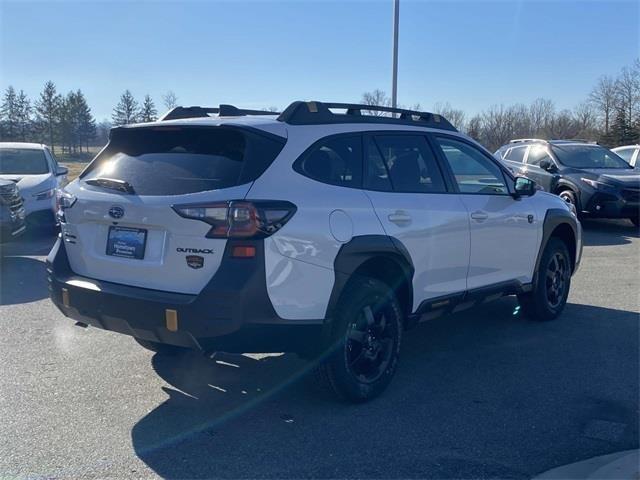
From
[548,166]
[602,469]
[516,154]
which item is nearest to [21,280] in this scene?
[602,469]

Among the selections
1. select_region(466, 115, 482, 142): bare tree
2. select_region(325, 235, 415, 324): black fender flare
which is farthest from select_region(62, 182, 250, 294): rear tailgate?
select_region(466, 115, 482, 142): bare tree

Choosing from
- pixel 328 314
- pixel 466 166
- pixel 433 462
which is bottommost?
pixel 433 462

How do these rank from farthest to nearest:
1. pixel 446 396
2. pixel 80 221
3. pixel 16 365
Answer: pixel 16 365
pixel 446 396
pixel 80 221

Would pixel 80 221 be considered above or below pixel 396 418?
above

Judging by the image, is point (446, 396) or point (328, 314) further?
point (446, 396)

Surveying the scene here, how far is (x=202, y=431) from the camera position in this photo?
4203 millimetres

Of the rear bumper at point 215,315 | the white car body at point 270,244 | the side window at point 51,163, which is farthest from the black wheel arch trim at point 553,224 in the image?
the side window at point 51,163

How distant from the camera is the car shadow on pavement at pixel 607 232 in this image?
501 inches

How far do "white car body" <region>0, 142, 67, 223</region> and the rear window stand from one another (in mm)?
8071

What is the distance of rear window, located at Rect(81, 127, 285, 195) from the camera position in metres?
4.08

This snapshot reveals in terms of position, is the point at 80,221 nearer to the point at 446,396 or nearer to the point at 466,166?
the point at 446,396

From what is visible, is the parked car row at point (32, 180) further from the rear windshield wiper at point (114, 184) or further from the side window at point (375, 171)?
the side window at point (375, 171)

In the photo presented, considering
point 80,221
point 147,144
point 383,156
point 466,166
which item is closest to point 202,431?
point 80,221

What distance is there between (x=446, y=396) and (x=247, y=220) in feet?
6.59
